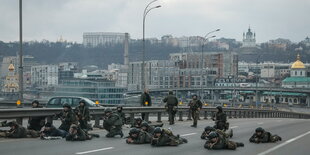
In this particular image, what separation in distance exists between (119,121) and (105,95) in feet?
220

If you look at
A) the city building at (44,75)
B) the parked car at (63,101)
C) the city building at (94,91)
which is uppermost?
the city building at (44,75)

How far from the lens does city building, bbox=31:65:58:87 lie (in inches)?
5647

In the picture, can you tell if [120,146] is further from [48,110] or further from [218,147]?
[48,110]

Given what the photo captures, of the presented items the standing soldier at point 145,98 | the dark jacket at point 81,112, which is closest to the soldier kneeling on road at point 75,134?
the dark jacket at point 81,112

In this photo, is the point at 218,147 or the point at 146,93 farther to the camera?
the point at 146,93

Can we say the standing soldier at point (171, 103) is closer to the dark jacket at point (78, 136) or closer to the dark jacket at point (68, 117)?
the dark jacket at point (68, 117)

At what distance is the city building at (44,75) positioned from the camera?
14343 centimetres

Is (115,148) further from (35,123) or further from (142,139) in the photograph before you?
(35,123)

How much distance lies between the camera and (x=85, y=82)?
88.9 m

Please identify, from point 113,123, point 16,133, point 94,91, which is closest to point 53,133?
point 16,133

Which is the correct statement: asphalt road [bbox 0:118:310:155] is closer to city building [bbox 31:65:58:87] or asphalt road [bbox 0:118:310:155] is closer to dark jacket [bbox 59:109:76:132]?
dark jacket [bbox 59:109:76:132]

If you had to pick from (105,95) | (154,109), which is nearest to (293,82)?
(105,95)

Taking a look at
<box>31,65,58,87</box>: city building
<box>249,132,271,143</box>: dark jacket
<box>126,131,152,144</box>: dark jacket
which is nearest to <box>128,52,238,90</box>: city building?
<box>31,65,58,87</box>: city building

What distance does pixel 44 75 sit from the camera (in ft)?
502
